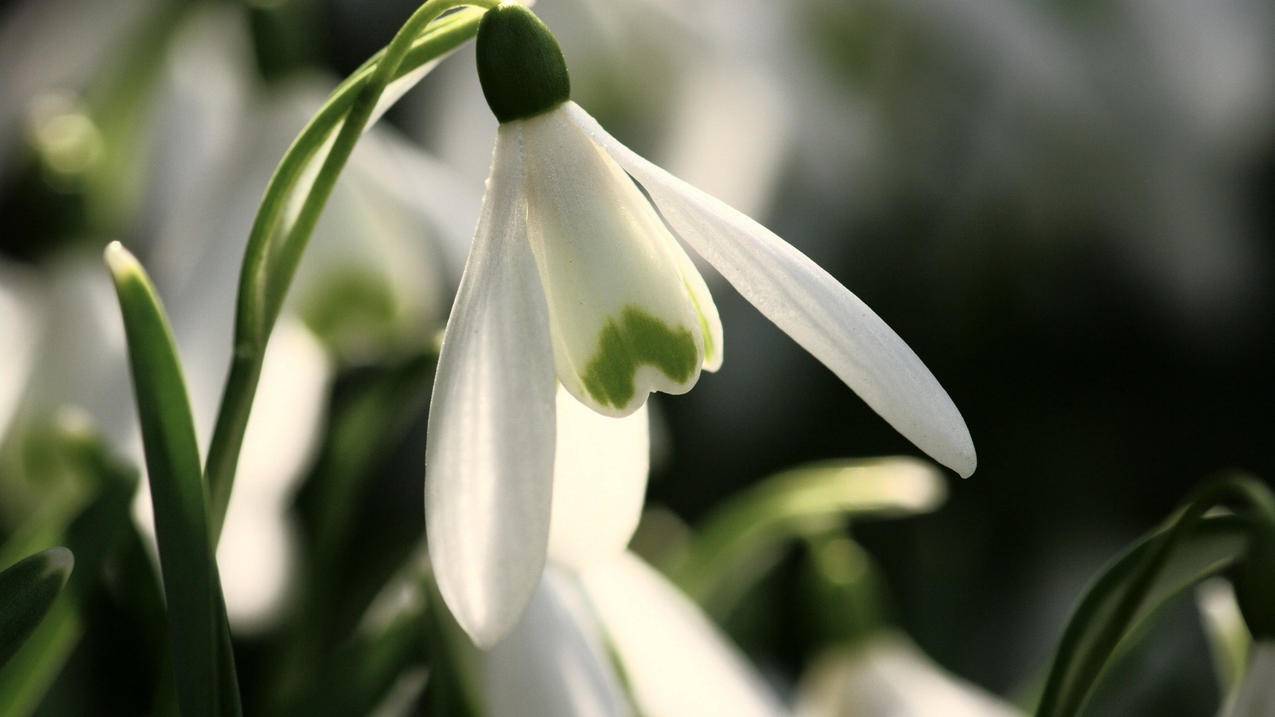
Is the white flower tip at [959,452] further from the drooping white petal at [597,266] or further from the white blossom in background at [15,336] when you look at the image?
the white blossom in background at [15,336]

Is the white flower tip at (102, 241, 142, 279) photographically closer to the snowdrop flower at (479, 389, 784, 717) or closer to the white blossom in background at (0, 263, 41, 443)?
the snowdrop flower at (479, 389, 784, 717)

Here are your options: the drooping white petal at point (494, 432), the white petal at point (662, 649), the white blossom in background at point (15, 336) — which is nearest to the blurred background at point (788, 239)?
the white blossom in background at point (15, 336)

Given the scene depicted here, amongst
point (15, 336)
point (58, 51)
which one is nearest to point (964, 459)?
point (15, 336)

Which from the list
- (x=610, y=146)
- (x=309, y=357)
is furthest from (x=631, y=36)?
(x=610, y=146)

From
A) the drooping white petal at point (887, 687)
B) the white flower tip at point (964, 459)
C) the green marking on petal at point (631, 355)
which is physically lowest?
the drooping white petal at point (887, 687)

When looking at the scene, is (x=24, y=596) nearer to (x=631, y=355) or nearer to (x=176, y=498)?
(x=176, y=498)

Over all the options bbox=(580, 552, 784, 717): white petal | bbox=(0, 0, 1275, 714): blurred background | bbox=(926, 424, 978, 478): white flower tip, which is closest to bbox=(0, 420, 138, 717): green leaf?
bbox=(0, 0, 1275, 714): blurred background

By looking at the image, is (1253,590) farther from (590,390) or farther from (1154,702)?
(1154,702)
